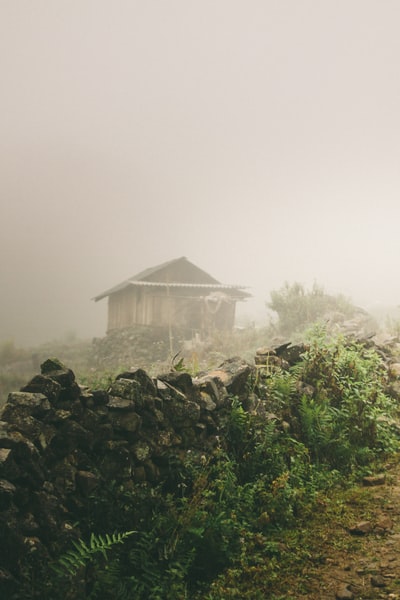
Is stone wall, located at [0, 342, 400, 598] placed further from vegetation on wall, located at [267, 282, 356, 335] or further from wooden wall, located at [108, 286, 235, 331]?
wooden wall, located at [108, 286, 235, 331]

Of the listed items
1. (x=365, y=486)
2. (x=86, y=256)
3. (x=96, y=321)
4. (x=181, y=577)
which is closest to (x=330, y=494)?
(x=365, y=486)

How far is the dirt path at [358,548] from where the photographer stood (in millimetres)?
2752

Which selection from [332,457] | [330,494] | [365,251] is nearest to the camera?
[330,494]

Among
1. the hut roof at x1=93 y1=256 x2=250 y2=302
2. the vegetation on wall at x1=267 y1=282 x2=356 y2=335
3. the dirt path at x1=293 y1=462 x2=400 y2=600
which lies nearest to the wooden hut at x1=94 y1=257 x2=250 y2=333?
the hut roof at x1=93 y1=256 x2=250 y2=302

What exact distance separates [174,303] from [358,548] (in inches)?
943

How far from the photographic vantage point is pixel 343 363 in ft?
20.7

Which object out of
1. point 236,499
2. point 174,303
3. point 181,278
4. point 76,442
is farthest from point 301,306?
point 76,442

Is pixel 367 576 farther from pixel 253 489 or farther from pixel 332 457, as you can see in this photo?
pixel 332 457

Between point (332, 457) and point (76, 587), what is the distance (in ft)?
11.1

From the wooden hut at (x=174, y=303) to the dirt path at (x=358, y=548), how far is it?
21.7 metres

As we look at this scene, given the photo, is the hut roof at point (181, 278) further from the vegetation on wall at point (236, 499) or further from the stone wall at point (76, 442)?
the stone wall at point (76, 442)

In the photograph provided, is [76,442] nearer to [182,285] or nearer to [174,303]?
[182,285]

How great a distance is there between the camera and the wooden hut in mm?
26642

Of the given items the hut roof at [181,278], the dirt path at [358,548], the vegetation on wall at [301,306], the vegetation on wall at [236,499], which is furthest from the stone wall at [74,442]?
the hut roof at [181,278]
